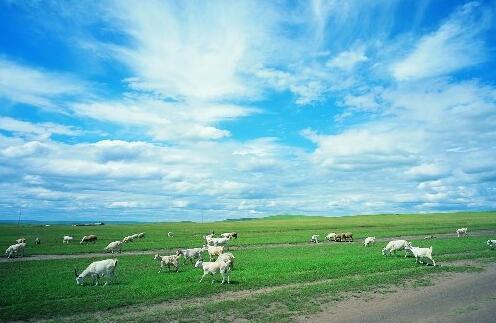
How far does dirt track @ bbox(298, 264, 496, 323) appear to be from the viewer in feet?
55.2

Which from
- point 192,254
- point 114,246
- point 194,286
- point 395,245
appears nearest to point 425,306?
point 194,286

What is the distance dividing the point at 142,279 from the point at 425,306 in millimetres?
18665

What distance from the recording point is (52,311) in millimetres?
19078

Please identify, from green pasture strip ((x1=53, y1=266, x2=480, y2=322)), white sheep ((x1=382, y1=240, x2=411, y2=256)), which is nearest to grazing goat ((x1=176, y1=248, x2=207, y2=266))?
green pasture strip ((x1=53, y1=266, x2=480, y2=322))

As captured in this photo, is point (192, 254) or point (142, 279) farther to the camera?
point (192, 254)

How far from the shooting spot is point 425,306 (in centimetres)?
1883

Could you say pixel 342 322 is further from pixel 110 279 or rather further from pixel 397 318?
pixel 110 279

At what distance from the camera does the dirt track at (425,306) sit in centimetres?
1683

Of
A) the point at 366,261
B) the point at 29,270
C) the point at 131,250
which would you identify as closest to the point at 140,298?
the point at 29,270

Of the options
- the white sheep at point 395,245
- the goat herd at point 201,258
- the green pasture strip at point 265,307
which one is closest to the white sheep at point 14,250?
the goat herd at point 201,258

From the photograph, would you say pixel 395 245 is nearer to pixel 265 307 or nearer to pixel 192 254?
pixel 192 254

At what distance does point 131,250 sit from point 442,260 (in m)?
38.1

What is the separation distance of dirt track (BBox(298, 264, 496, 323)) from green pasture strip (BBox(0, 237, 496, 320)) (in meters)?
6.46

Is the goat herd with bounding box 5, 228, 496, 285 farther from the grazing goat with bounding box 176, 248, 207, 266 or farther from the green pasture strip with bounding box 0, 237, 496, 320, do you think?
the green pasture strip with bounding box 0, 237, 496, 320
